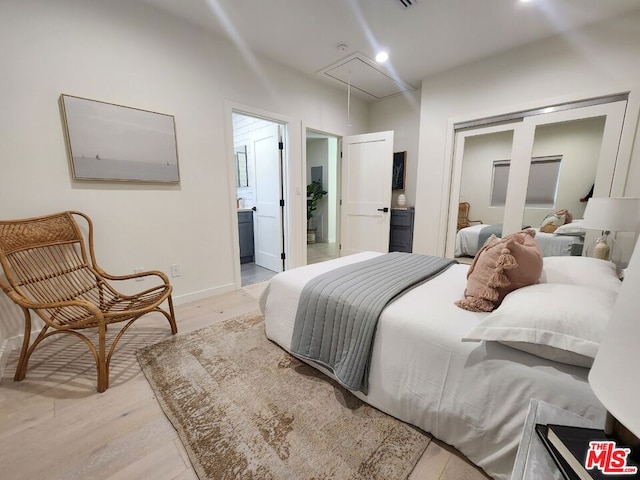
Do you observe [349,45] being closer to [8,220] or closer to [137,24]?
[137,24]

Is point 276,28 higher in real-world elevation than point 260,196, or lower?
higher

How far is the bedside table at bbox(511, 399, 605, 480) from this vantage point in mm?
513

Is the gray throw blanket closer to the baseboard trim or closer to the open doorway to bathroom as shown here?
the baseboard trim

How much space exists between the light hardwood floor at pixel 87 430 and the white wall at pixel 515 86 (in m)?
2.92

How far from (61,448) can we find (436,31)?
3.87 meters

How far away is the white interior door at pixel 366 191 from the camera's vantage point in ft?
12.0

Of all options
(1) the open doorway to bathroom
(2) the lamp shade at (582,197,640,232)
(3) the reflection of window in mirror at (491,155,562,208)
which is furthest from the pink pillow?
(1) the open doorway to bathroom

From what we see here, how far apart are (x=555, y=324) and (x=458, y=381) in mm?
398

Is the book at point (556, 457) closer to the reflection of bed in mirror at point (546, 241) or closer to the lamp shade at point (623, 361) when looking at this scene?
the lamp shade at point (623, 361)

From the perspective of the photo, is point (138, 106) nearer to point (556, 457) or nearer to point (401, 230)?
point (556, 457)

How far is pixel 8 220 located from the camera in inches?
65.7

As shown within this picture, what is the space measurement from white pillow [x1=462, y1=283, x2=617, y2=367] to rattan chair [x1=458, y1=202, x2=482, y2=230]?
2.54 metres

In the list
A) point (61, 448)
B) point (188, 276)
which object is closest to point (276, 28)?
point (188, 276)

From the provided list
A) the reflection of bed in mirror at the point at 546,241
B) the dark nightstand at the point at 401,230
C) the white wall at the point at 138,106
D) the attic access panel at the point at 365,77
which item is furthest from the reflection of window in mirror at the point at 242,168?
the reflection of bed in mirror at the point at 546,241
